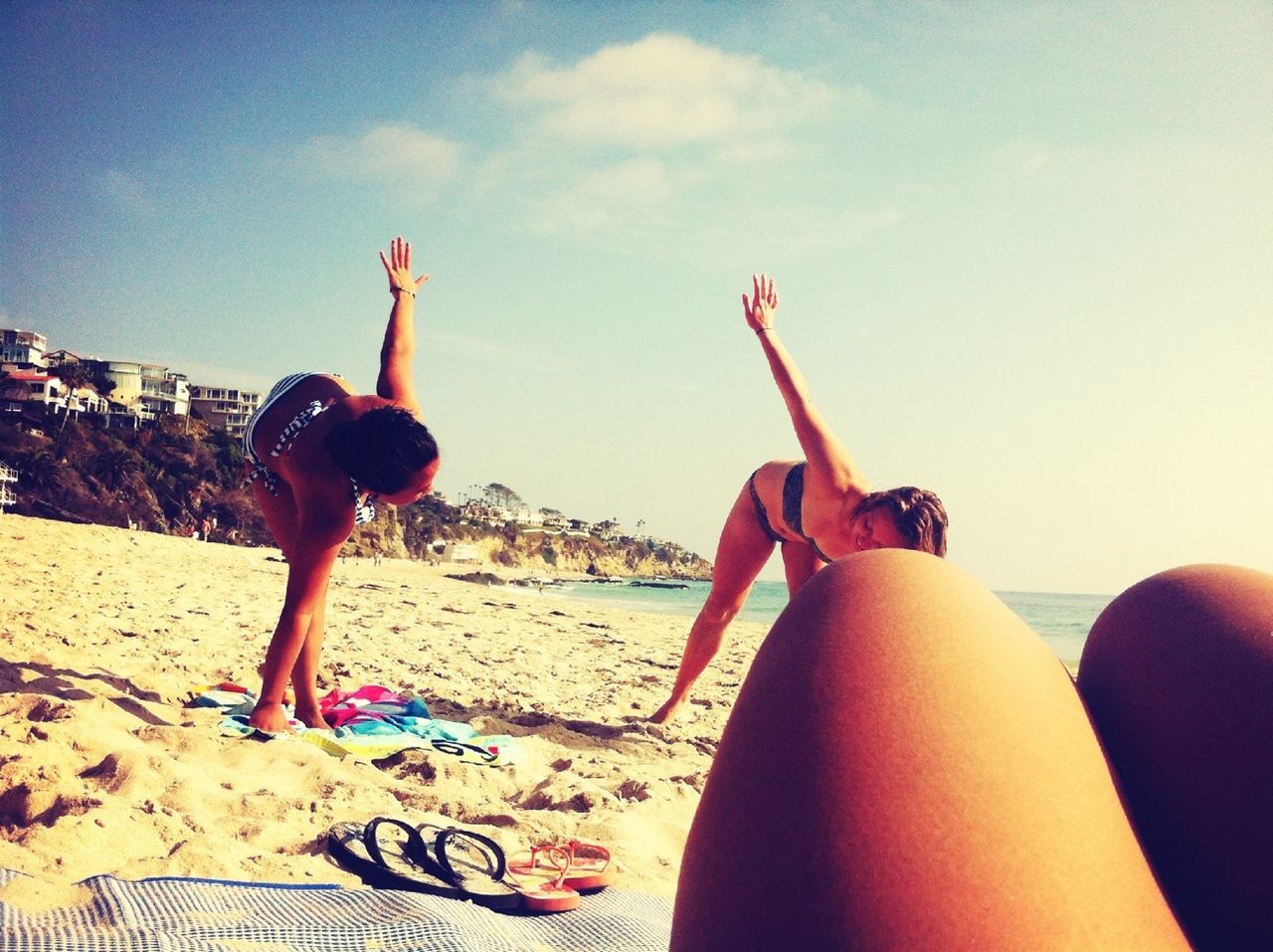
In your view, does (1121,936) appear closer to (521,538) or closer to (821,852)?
(821,852)

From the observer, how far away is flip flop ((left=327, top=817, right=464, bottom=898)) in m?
2.08

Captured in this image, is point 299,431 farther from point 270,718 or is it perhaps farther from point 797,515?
point 797,515

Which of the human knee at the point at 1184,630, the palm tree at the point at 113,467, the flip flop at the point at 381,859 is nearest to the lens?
the human knee at the point at 1184,630

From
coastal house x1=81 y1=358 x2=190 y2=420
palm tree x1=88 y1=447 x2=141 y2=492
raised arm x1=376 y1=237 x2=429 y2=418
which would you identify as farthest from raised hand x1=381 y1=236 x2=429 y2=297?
coastal house x1=81 y1=358 x2=190 y2=420

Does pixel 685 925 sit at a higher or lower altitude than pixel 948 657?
lower

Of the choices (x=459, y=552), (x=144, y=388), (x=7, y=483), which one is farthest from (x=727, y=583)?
(x=144, y=388)

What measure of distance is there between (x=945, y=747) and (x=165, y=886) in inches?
70.0

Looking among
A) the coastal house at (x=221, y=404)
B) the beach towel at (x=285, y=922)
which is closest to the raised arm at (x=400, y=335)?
the beach towel at (x=285, y=922)

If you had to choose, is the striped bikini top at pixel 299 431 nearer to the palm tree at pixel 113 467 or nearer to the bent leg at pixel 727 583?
the bent leg at pixel 727 583

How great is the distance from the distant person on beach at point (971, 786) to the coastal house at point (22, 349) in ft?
292

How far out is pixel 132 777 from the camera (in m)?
2.60

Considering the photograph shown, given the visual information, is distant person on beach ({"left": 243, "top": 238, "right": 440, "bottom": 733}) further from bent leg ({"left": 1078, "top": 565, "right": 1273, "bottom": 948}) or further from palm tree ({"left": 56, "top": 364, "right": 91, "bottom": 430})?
palm tree ({"left": 56, "top": 364, "right": 91, "bottom": 430})

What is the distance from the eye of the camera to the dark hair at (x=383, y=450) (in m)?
3.66

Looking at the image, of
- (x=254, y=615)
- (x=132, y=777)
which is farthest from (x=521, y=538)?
(x=132, y=777)
